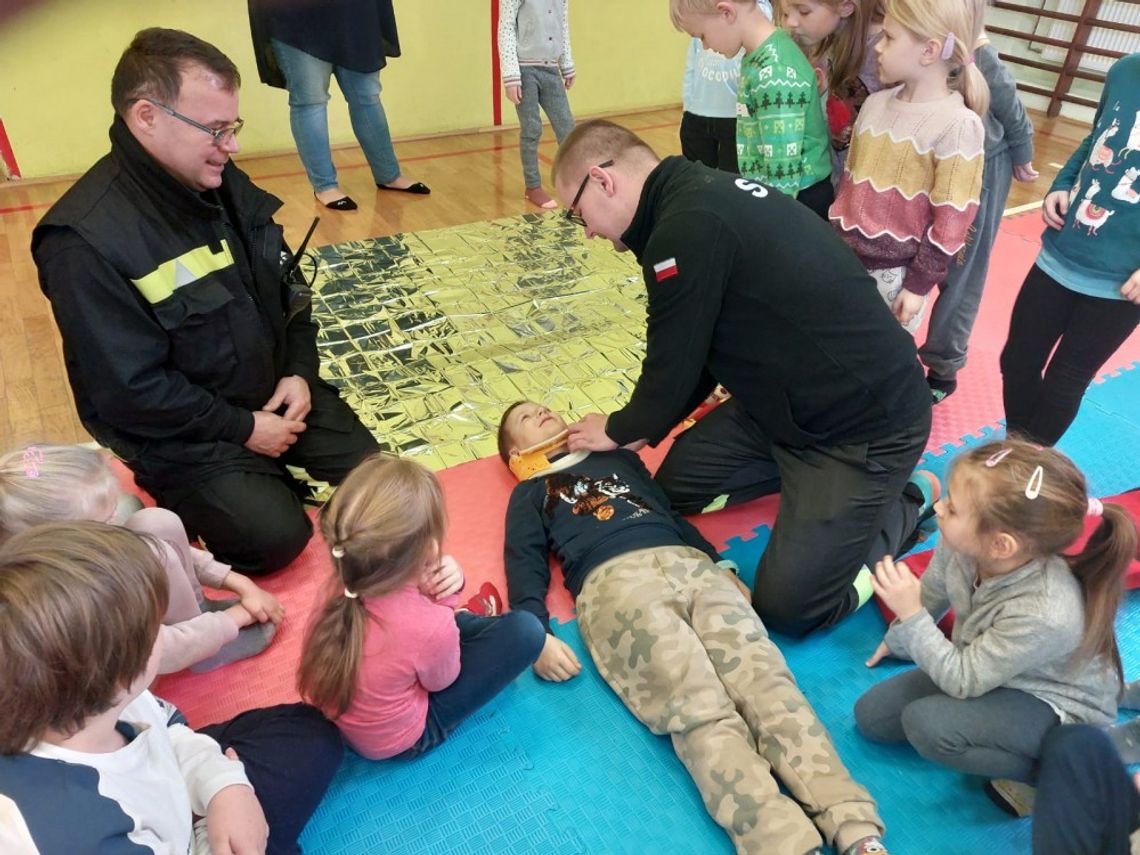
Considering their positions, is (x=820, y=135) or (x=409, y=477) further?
(x=820, y=135)

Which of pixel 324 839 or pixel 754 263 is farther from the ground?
pixel 754 263

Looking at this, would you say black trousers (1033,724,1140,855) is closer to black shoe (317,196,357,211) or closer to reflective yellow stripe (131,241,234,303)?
reflective yellow stripe (131,241,234,303)

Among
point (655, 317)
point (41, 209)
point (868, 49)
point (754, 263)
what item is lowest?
point (41, 209)

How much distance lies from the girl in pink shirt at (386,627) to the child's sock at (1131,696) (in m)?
1.39

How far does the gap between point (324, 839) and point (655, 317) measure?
4.30ft

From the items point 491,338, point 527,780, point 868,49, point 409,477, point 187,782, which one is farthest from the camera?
point 491,338

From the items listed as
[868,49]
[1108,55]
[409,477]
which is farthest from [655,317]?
[1108,55]

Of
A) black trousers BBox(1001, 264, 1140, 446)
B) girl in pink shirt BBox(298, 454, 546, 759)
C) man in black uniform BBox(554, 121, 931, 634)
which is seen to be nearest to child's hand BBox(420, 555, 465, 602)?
girl in pink shirt BBox(298, 454, 546, 759)

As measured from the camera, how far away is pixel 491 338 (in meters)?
3.18

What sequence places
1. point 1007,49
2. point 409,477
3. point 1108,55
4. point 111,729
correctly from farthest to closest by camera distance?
point 1007,49, point 1108,55, point 409,477, point 111,729

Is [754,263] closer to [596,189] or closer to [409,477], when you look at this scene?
[596,189]

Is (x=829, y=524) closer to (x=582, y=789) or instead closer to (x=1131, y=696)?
(x=1131, y=696)

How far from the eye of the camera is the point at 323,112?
419 cm

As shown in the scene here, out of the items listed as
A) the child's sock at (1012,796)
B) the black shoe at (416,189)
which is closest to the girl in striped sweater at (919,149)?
the child's sock at (1012,796)
